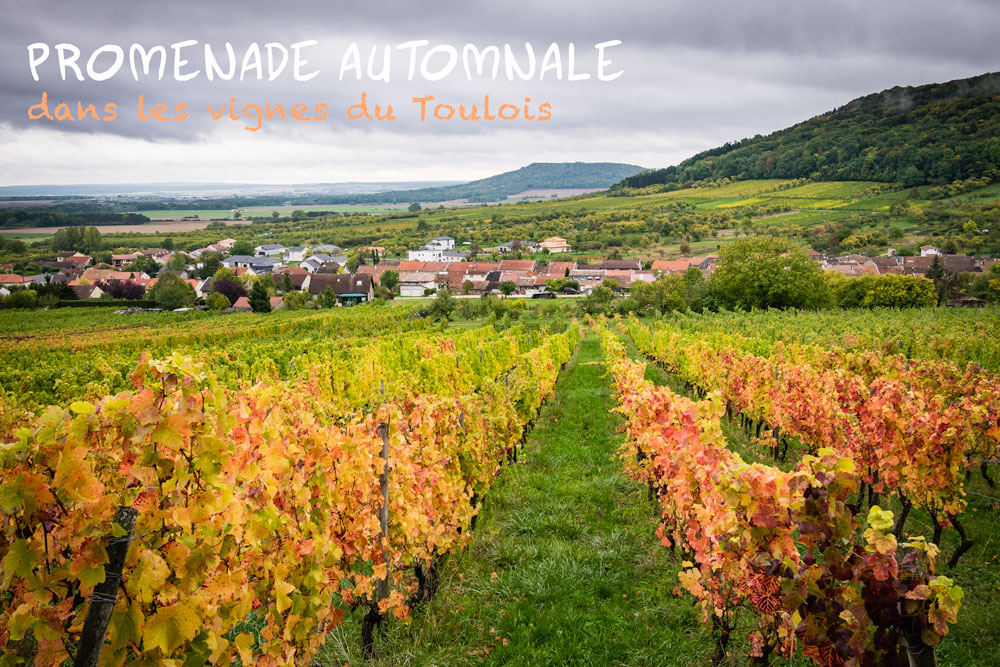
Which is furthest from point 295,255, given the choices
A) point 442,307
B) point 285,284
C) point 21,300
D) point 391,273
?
point 442,307

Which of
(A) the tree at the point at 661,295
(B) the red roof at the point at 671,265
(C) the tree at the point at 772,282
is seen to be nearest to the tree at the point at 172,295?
(A) the tree at the point at 661,295

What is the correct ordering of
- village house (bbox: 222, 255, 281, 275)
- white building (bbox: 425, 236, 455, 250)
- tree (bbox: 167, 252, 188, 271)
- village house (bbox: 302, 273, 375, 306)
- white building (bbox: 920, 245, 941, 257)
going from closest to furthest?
village house (bbox: 302, 273, 375, 306) → white building (bbox: 920, 245, 941, 257) → tree (bbox: 167, 252, 188, 271) → village house (bbox: 222, 255, 281, 275) → white building (bbox: 425, 236, 455, 250)

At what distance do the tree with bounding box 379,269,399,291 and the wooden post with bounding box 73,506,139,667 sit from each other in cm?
7550

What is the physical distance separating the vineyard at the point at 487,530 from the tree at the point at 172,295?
6104cm

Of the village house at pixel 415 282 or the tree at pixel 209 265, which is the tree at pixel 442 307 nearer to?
the village house at pixel 415 282

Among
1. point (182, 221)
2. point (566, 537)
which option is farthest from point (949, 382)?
point (182, 221)

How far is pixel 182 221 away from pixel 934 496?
213m

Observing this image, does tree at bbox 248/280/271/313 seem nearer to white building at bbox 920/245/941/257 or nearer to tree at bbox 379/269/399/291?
tree at bbox 379/269/399/291

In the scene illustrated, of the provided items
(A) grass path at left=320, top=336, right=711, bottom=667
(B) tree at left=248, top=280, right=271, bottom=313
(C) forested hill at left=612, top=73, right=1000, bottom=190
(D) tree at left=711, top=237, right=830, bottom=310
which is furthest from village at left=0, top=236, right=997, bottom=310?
(C) forested hill at left=612, top=73, right=1000, bottom=190

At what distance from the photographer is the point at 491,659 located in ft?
13.5

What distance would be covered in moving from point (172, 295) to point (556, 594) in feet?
221

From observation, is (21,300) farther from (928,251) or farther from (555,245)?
(928,251)

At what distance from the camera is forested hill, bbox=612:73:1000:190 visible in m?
102

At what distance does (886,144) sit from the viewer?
376 ft
